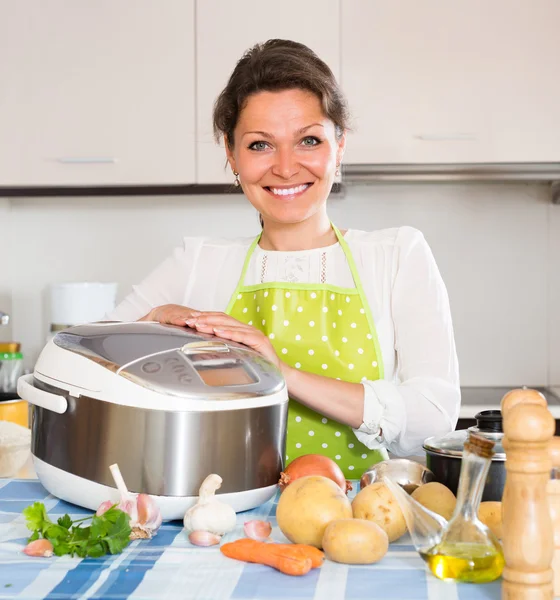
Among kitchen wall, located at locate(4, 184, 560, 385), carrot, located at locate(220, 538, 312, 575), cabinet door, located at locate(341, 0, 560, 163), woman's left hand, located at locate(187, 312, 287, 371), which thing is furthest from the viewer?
kitchen wall, located at locate(4, 184, 560, 385)

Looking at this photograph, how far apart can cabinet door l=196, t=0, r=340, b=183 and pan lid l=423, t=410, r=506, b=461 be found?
5.26 feet

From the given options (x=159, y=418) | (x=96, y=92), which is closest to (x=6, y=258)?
(x=96, y=92)

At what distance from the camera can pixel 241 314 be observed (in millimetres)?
1566

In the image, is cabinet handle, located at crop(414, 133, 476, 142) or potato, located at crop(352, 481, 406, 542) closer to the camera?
potato, located at crop(352, 481, 406, 542)

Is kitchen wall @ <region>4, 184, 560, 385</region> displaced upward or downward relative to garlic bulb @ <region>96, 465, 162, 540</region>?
upward

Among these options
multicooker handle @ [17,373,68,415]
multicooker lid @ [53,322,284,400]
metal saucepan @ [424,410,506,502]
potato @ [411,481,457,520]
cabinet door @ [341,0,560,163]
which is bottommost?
potato @ [411,481,457,520]

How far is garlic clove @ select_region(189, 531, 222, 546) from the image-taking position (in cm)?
89

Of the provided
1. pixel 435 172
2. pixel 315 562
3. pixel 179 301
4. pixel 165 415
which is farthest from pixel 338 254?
pixel 435 172

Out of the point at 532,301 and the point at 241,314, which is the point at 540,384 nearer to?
the point at 532,301

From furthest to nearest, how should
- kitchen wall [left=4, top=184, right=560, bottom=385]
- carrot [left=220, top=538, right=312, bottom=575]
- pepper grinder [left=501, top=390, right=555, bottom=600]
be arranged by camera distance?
kitchen wall [left=4, top=184, right=560, bottom=385]
carrot [left=220, top=538, right=312, bottom=575]
pepper grinder [left=501, top=390, right=555, bottom=600]

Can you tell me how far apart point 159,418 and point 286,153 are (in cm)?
64

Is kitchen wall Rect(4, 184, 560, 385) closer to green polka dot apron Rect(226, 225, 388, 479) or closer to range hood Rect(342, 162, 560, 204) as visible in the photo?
range hood Rect(342, 162, 560, 204)

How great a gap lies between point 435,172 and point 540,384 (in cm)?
75

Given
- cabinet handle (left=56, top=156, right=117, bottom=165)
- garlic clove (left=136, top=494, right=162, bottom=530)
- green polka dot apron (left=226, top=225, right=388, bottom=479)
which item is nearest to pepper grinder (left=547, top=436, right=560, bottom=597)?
garlic clove (left=136, top=494, right=162, bottom=530)
